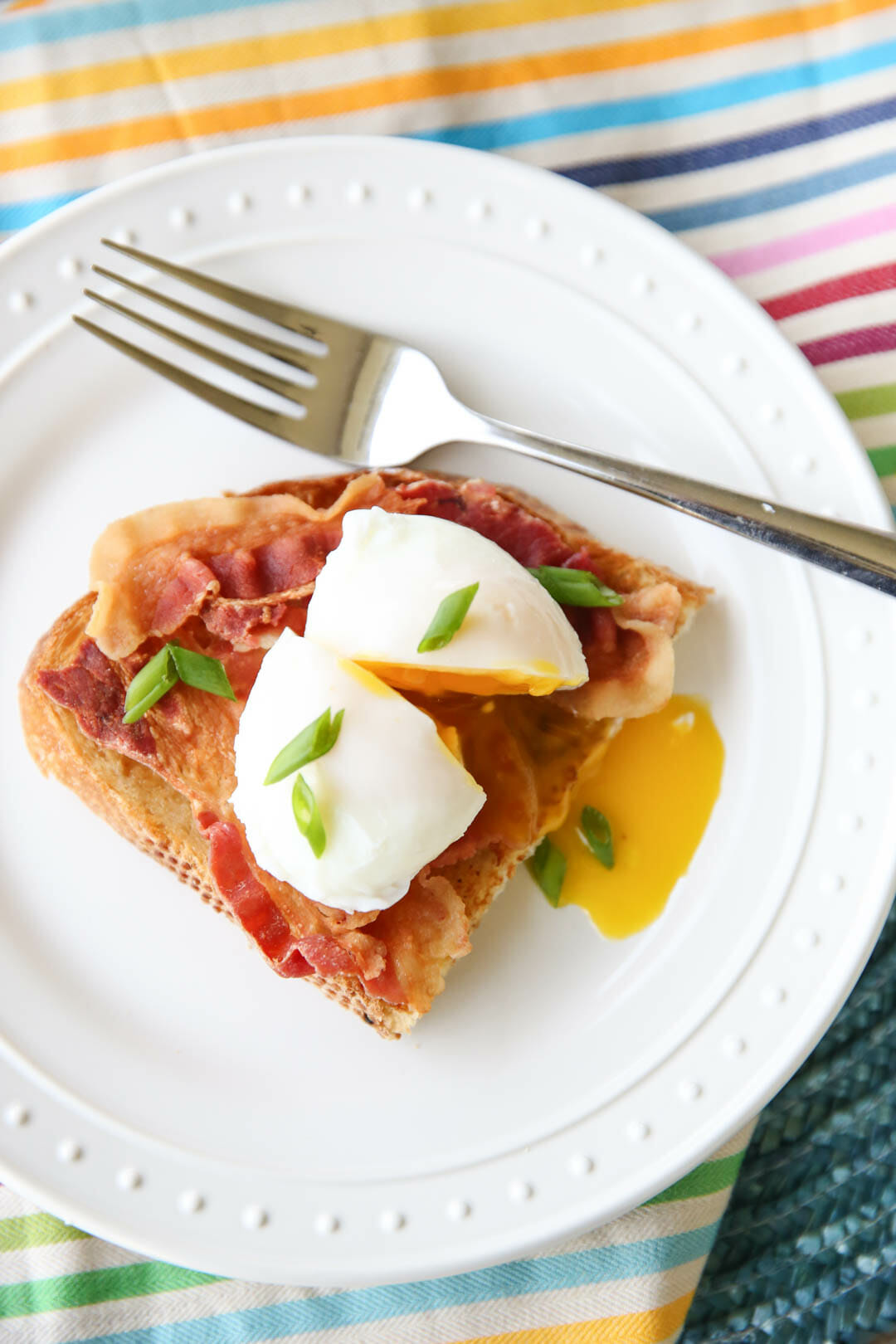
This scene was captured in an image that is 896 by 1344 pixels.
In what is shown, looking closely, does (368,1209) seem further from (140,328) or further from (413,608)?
(140,328)

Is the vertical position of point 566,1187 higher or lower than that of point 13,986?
higher

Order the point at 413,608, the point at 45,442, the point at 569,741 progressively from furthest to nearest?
the point at 45,442
the point at 569,741
the point at 413,608

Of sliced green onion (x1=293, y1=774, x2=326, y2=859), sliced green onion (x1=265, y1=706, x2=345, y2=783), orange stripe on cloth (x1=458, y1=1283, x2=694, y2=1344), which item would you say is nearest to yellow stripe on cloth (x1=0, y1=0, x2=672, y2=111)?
sliced green onion (x1=265, y1=706, x2=345, y2=783)

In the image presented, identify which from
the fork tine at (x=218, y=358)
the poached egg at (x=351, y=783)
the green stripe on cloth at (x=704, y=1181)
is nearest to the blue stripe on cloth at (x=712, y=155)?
the fork tine at (x=218, y=358)

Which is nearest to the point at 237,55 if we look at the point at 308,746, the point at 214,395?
the point at 214,395

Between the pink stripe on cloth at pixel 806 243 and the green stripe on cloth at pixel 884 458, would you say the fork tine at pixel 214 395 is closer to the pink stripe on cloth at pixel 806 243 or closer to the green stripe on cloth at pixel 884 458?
the pink stripe on cloth at pixel 806 243

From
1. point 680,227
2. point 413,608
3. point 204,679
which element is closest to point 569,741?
point 413,608
